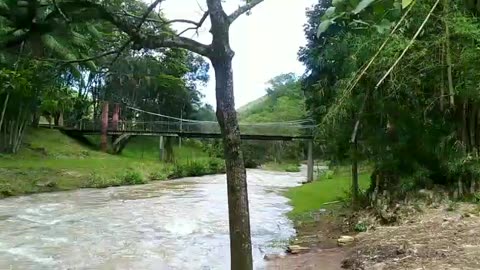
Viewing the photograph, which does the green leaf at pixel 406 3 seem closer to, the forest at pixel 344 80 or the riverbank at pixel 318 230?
the forest at pixel 344 80

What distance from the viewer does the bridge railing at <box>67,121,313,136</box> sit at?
24.2 metres

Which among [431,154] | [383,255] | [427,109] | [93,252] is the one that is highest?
[427,109]

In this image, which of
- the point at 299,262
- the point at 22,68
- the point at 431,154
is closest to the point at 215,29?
the point at 22,68

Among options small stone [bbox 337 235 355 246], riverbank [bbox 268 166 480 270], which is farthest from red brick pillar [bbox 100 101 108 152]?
small stone [bbox 337 235 355 246]

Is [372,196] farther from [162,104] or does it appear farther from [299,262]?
[162,104]

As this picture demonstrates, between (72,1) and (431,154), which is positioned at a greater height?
(72,1)

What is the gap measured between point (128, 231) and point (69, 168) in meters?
11.2

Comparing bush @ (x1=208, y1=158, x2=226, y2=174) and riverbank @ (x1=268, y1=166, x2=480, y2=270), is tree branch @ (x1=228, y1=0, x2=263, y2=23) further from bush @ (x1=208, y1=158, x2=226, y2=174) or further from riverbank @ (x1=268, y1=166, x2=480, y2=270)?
bush @ (x1=208, y1=158, x2=226, y2=174)

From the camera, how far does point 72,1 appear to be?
2793 millimetres

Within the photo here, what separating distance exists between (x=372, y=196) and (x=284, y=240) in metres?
1.79

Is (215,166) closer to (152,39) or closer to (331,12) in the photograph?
(152,39)

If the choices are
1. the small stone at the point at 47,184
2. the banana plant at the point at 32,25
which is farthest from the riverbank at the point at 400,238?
the small stone at the point at 47,184

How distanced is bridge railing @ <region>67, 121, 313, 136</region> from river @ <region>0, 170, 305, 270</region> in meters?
7.94

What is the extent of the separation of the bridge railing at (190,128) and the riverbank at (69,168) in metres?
1.30
